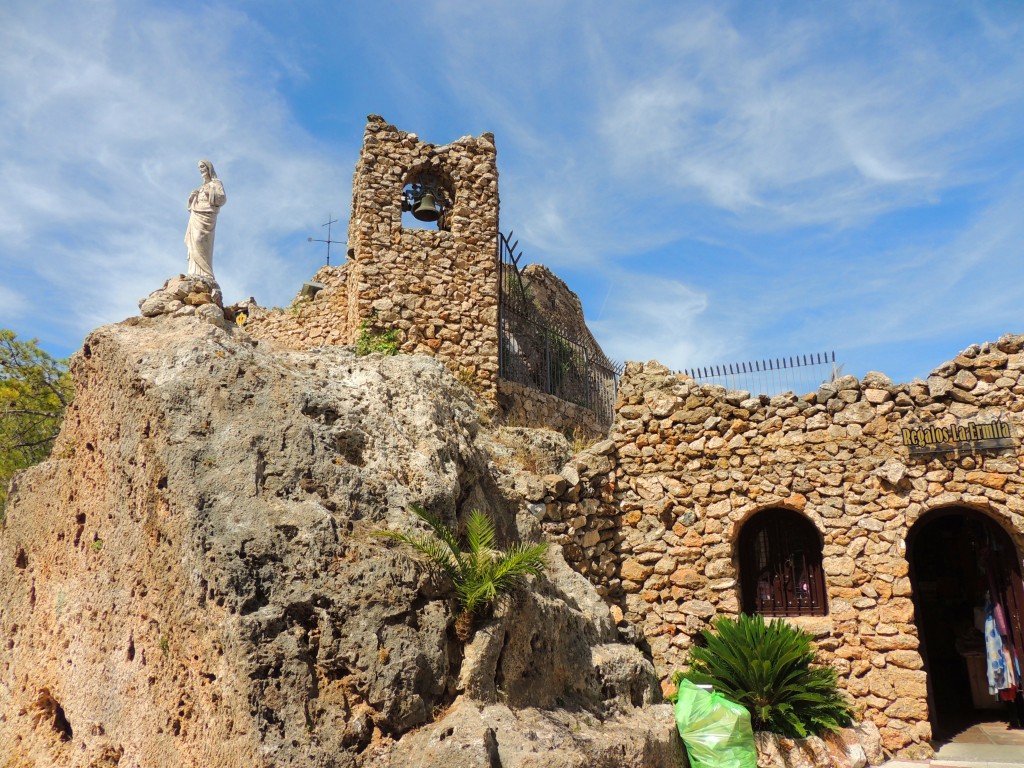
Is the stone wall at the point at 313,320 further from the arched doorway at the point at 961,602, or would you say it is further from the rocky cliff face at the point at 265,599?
the arched doorway at the point at 961,602

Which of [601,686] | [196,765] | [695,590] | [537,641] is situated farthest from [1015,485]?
[196,765]

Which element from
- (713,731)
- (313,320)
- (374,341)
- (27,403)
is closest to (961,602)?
(713,731)

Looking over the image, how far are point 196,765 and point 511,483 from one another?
4.81 meters

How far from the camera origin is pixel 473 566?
19.5 feet

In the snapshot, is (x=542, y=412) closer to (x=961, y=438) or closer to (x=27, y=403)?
(x=961, y=438)

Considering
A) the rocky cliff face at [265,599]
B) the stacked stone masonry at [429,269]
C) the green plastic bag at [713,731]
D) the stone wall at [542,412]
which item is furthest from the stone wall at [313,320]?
the green plastic bag at [713,731]

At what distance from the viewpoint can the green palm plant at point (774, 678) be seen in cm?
805

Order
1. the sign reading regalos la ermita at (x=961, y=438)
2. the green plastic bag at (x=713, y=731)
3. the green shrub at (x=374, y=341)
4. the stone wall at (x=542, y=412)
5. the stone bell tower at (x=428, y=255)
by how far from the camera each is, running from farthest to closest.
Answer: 1. the stone wall at (x=542, y=412)
2. the stone bell tower at (x=428, y=255)
3. the green shrub at (x=374, y=341)
4. the sign reading regalos la ermita at (x=961, y=438)
5. the green plastic bag at (x=713, y=731)

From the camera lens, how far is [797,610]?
9.55 m

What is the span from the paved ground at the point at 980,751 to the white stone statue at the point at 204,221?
11632 millimetres

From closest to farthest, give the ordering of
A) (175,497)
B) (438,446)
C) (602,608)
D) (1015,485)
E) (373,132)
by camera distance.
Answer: (175,497), (438,446), (602,608), (1015,485), (373,132)

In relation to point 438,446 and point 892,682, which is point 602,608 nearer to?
point 438,446

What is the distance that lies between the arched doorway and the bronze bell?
8.40m

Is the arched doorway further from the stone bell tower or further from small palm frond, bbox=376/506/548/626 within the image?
the stone bell tower
